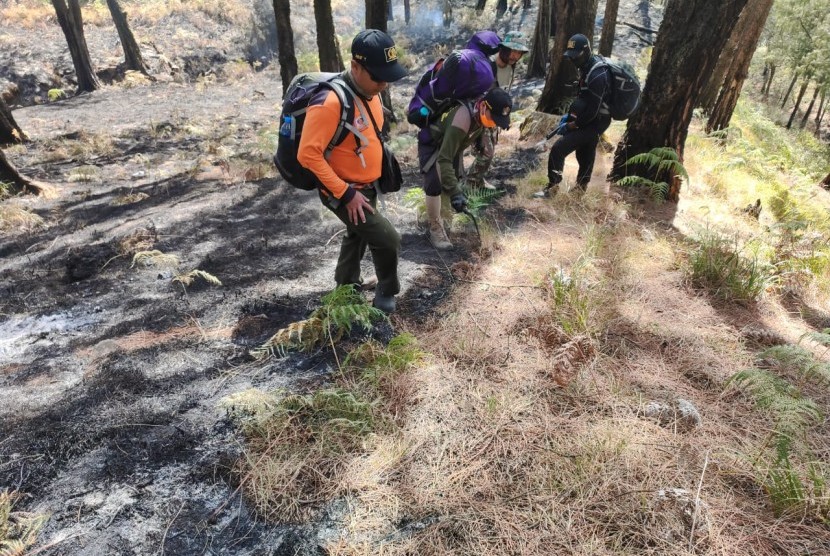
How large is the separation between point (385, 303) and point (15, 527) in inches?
99.8

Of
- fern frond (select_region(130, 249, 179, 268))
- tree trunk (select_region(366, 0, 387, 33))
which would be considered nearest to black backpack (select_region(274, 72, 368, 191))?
fern frond (select_region(130, 249, 179, 268))

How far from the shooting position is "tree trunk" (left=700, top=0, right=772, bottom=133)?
9781 millimetres

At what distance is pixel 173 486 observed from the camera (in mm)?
2307

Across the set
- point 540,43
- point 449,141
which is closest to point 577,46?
point 449,141

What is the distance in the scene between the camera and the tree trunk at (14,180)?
7.11 meters

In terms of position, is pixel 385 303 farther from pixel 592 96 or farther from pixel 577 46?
pixel 577 46

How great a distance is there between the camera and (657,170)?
19.3ft

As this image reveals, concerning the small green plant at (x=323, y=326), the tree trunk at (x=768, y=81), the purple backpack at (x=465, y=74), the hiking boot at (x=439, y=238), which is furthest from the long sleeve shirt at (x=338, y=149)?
the tree trunk at (x=768, y=81)

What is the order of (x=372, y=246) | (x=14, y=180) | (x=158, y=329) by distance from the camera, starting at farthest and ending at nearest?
(x=14, y=180)
(x=158, y=329)
(x=372, y=246)

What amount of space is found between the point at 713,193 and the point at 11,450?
27.0 ft

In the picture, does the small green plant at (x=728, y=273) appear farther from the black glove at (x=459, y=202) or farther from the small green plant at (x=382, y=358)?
the small green plant at (x=382, y=358)

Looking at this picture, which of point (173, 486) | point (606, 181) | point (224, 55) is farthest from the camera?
point (224, 55)

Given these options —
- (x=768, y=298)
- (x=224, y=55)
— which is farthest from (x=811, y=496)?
(x=224, y=55)

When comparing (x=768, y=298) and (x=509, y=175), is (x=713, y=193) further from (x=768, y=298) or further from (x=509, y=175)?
(x=768, y=298)
